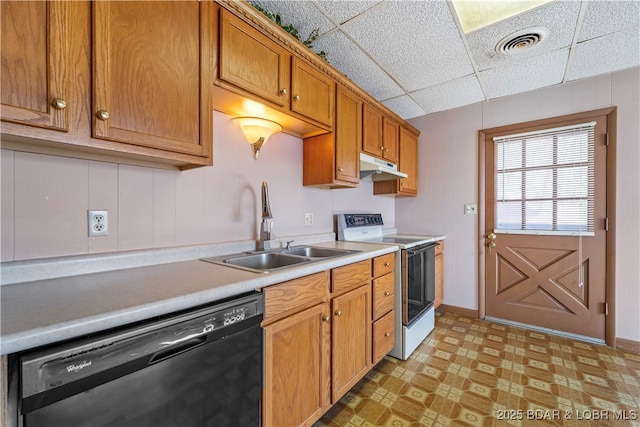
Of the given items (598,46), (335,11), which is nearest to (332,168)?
(335,11)

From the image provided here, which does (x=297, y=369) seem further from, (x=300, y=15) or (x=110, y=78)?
(x=300, y=15)

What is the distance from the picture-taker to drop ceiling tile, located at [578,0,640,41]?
1.54m

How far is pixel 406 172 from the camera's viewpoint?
3029mm

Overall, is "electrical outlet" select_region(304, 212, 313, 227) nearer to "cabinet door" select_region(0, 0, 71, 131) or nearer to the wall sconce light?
the wall sconce light

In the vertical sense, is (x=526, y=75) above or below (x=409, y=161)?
above

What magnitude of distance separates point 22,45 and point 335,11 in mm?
1422

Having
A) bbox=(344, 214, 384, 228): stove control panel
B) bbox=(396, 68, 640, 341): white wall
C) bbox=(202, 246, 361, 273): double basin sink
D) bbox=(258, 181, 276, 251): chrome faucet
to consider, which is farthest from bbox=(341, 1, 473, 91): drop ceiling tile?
bbox=(202, 246, 361, 273): double basin sink

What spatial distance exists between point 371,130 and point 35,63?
2.09m

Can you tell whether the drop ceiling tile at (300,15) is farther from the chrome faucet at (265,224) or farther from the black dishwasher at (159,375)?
the black dishwasher at (159,375)

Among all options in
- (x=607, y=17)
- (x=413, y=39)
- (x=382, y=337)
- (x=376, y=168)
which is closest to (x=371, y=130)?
(x=376, y=168)

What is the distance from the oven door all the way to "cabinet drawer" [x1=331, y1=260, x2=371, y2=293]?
0.52m

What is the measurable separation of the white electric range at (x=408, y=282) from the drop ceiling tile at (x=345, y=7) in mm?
1495

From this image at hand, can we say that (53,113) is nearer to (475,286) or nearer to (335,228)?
(335,228)

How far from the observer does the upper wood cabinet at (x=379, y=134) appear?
233cm
